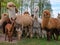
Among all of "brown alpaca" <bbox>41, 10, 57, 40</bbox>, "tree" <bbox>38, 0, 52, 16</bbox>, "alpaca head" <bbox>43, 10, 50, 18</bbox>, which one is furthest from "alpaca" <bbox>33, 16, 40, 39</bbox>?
"tree" <bbox>38, 0, 52, 16</bbox>

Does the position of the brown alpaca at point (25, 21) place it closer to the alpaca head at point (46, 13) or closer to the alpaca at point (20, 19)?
the alpaca at point (20, 19)

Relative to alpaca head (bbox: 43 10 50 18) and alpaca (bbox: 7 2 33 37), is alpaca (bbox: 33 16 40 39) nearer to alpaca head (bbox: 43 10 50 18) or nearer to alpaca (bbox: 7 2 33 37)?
alpaca (bbox: 7 2 33 37)

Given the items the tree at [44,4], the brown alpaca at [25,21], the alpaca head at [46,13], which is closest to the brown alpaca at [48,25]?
the alpaca head at [46,13]

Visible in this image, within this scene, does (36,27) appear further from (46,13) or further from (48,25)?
(46,13)

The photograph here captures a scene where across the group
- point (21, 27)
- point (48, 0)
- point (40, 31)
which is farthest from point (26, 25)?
point (48, 0)

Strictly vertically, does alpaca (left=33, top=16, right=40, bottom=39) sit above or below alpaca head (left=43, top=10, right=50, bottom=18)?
below

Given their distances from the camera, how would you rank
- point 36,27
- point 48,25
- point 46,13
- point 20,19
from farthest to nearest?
point 36,27, point 20,19, point 48,25, point 46,13

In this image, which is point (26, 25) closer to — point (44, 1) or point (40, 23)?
point (40, 23)

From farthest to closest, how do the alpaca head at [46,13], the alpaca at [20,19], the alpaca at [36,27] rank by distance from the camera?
the alpaca at [36,27]
the alpaca at [20,19]
the alpaca head at [46,13]

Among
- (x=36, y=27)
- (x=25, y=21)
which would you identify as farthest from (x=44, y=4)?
(x=25, y=21)

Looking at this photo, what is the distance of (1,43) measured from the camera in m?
7.43

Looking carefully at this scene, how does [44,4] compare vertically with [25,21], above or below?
above

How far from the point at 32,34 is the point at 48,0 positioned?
3642mm

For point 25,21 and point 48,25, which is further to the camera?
point 25,21
